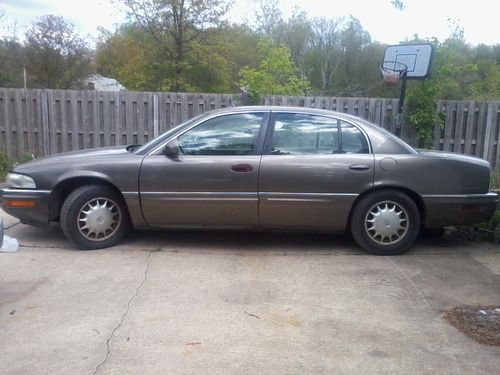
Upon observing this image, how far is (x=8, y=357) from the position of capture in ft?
10.7

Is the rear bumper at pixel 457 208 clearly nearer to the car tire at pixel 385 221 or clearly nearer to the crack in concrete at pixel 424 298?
the car tire at pixel 385 221

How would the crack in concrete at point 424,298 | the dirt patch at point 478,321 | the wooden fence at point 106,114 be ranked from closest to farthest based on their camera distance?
the crack in concrete at point 424,298
the dirt patch at point 478,321
the wooden fence at point 106,114

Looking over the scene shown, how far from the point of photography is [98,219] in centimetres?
552

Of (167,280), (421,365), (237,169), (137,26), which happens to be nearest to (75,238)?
(167,280)

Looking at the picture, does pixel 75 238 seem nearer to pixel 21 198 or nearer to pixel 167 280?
pixel 21 198

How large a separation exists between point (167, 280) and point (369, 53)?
38.3m

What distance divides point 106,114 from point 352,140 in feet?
21.7

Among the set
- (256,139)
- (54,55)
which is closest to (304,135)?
(256,139)

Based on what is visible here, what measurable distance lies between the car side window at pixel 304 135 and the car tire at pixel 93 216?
180 centimetres

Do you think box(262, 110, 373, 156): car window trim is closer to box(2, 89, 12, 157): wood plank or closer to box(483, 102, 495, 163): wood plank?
box(483, 102, 495, 163): wood plank

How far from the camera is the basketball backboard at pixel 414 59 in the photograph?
31.8 ft

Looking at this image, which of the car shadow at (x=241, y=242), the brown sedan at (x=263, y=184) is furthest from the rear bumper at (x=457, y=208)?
the car shadow at (x=241, y=242)

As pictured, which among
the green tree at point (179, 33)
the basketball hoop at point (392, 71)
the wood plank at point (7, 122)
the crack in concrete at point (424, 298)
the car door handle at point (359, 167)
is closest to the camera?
the crack in concrete at point (424, 298)

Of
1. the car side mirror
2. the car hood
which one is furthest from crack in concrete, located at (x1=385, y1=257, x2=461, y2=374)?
the car hood
